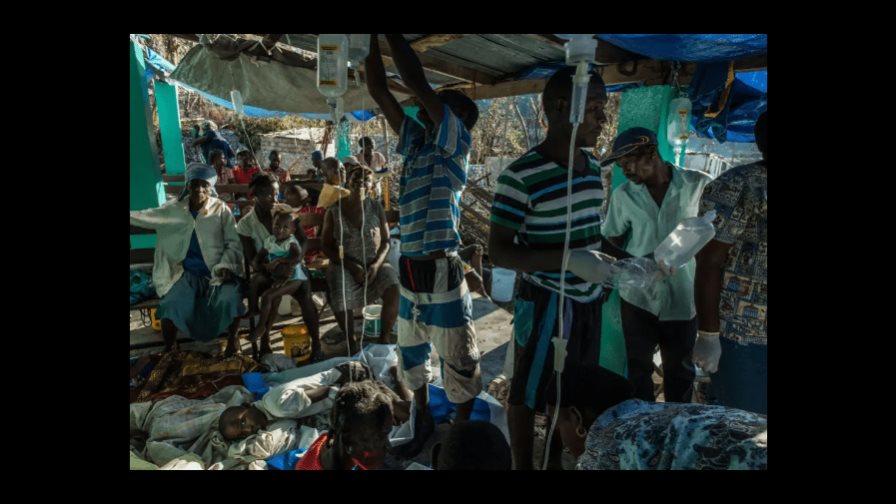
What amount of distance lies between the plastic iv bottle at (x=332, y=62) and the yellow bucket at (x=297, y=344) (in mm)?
2955

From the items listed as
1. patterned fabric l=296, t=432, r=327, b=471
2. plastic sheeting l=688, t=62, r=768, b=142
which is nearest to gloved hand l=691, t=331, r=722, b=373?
patterned fabric l=296, t=432, r=327, b=471

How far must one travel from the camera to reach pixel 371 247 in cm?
451

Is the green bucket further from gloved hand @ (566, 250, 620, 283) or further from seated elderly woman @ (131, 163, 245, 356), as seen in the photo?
gloved hand @ (566, 250, 620, 283)

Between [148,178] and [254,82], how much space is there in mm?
1460

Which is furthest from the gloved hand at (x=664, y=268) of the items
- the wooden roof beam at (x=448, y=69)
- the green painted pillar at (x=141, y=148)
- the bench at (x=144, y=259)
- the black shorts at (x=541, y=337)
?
the green painted pillar at (x=141, y=148)

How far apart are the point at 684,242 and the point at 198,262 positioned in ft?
13.2

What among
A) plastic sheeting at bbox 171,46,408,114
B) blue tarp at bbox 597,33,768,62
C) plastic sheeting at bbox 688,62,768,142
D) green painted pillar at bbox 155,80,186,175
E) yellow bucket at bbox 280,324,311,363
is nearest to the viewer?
blue tarp at bbox 597,33,768,62

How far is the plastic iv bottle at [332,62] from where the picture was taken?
182cm

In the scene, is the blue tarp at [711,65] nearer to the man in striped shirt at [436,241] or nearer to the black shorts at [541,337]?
the man in striped shirt at [436,241]

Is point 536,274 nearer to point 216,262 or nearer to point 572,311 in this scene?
point 572,311

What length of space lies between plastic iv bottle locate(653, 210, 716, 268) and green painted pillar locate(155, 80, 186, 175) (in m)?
8.02

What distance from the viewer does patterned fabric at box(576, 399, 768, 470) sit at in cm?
119

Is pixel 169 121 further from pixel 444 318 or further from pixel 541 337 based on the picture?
pixel 541 337

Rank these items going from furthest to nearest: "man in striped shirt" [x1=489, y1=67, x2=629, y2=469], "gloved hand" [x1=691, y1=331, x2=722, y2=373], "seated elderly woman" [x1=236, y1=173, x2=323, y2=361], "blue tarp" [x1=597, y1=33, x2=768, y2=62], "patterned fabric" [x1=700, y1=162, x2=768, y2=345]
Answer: "seated elderly woman" [x1=236, y1=173, x2=323, y2=361] < "blue tarp" [x1=597, y1=33, x2=768, y2=62] < "gloved hand" [x1=691, y1=331, x2=722, y2=373] < "patterned fabric" [x1=700, y1=162, x2=768, y2=345] < "man in striped shirt" [x1=489, y1=67, x2=629, y2=469]
